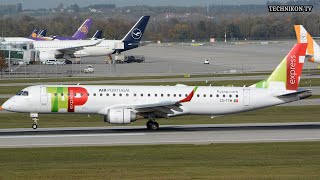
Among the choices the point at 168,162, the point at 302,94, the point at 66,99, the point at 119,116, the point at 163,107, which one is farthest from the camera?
the point at 302,94

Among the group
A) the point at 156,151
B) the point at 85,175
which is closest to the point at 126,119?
the point at 156,151

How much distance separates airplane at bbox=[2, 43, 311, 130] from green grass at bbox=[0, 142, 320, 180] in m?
6.64

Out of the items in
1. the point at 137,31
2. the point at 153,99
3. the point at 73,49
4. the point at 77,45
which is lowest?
the point at 153,99

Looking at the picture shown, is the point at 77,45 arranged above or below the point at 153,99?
above

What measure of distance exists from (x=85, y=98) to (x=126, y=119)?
301 centimetres

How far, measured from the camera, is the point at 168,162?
39938mm

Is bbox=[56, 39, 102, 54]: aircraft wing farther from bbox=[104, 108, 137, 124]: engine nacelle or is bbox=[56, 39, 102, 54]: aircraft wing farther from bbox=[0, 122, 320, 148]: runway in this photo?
bbox=[104, 108, 137, 124]: engine nacelle

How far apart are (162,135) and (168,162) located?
35.4 feet

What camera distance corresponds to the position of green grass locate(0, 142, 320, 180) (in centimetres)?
3612

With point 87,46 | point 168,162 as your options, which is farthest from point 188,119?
point 87,46

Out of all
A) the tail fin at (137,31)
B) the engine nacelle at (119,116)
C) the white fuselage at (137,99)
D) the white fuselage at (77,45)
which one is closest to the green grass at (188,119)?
the white fuselage at (137,99)

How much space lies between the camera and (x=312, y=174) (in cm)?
3612

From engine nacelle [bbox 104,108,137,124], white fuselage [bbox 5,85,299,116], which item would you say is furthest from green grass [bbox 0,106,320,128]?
engine nacelle [bbox 104,108,137,124]

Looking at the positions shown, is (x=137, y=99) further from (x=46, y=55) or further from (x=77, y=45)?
(x=77, y=45)
